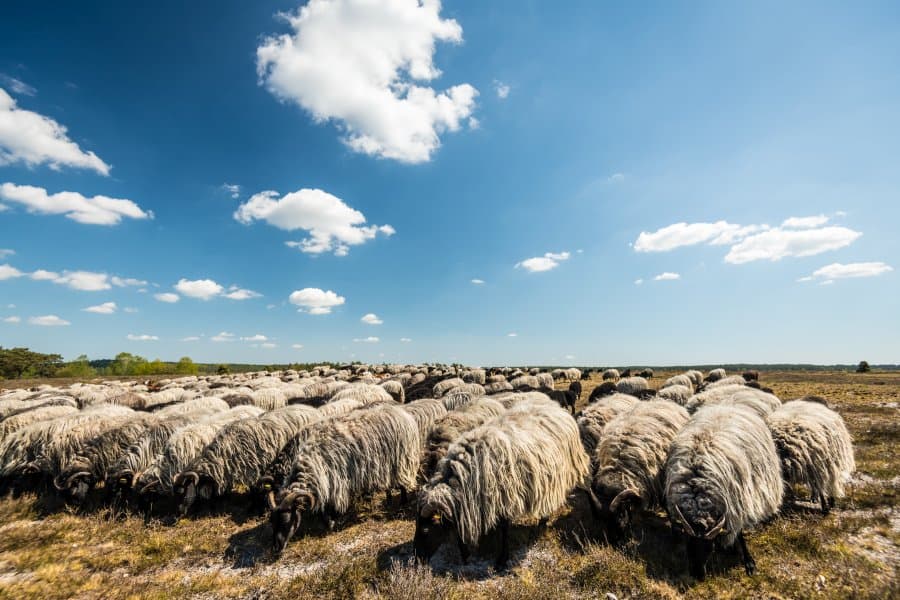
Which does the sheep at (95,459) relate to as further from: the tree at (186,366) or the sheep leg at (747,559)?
the tree at (186,366)

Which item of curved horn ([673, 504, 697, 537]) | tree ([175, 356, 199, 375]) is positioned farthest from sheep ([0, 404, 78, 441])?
tree ([175, 356, 199, 375])

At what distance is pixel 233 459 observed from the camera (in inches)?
339

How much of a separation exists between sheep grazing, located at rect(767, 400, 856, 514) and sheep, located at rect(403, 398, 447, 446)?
7.98 metres

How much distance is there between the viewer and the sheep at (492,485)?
5.71m

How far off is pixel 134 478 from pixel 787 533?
45.9 ft

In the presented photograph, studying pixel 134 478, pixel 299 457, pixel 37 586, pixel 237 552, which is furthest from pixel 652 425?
pixel 134 478

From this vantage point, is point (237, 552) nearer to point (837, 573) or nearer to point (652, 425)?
point (652, 425)

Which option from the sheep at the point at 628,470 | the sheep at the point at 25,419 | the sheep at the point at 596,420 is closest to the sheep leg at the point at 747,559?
the sheep at the point at 628,470

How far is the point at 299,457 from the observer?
7.43 meters

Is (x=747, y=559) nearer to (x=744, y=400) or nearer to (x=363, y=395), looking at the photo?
(x=744, y=400)

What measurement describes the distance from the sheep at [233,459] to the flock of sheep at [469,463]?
29mm

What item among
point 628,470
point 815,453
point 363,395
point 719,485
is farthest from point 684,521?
point 363,395

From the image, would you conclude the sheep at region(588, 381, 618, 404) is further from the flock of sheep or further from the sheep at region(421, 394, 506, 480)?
the sheep at region(421, 394, 506, 480)

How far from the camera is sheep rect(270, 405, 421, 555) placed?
6.68 m
